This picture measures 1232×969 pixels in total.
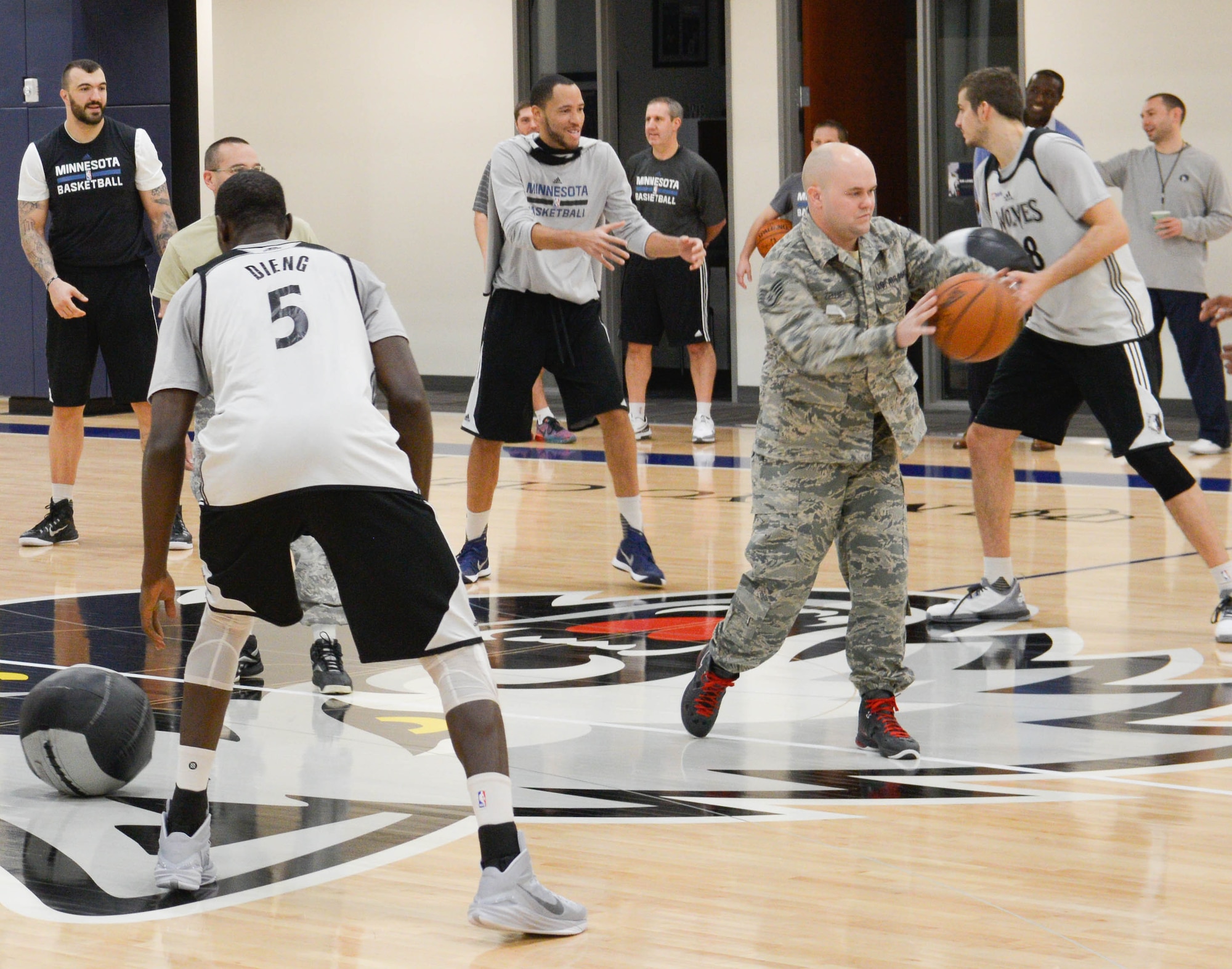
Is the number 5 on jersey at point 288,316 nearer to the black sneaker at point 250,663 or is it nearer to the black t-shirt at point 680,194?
the black sneaker at point 250,663

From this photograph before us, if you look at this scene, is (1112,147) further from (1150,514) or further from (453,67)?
(453,67)

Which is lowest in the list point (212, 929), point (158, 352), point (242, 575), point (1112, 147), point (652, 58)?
point (212, 929)

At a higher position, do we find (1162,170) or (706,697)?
(1162,170)

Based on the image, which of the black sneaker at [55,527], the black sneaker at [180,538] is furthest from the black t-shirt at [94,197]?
the black sneaker at [180,538]

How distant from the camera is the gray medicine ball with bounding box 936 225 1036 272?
183 inches

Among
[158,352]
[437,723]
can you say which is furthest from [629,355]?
[158,352]

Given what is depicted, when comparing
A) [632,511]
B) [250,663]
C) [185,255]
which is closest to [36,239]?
[185,255]

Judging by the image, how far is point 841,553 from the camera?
4.56 meters

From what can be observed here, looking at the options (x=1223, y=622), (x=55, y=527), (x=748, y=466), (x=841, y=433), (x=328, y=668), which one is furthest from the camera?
(x=748, y=466)

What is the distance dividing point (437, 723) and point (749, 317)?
29.4 feet

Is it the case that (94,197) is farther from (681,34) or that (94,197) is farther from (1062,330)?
(681,34)

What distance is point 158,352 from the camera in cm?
353

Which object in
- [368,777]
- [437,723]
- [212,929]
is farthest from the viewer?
[437,723]

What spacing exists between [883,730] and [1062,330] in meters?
2.04
